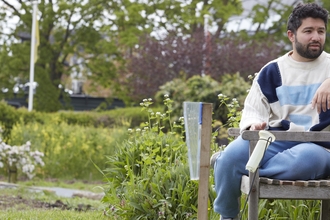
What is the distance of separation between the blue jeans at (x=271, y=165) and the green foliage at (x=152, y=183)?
96cm

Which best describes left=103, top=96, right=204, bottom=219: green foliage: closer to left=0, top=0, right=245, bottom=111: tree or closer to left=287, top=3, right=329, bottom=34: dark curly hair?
left=287, top=3, right=329, bottom=34: dark curly hair

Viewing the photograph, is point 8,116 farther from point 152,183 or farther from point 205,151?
point 205,151

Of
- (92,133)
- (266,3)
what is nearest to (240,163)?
(92,133)

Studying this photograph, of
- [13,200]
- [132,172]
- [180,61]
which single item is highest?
[180,61]

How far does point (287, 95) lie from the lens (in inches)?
141

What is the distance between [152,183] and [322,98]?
1.53m

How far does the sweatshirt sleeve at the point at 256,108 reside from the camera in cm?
359

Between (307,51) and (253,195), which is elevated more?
(307,51)

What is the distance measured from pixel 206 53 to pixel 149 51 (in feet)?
5.58

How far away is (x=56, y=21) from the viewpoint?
23500mm

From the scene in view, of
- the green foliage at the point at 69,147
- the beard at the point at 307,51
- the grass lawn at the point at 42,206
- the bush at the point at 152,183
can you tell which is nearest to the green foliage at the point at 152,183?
the bush at the point at 152,183

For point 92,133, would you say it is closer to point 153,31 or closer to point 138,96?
point 138,96

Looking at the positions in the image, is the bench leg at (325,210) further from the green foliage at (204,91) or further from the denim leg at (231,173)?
the green foliage at (204,91)

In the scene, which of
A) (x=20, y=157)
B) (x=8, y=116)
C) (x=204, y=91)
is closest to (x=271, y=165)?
(x=20, y=157)
